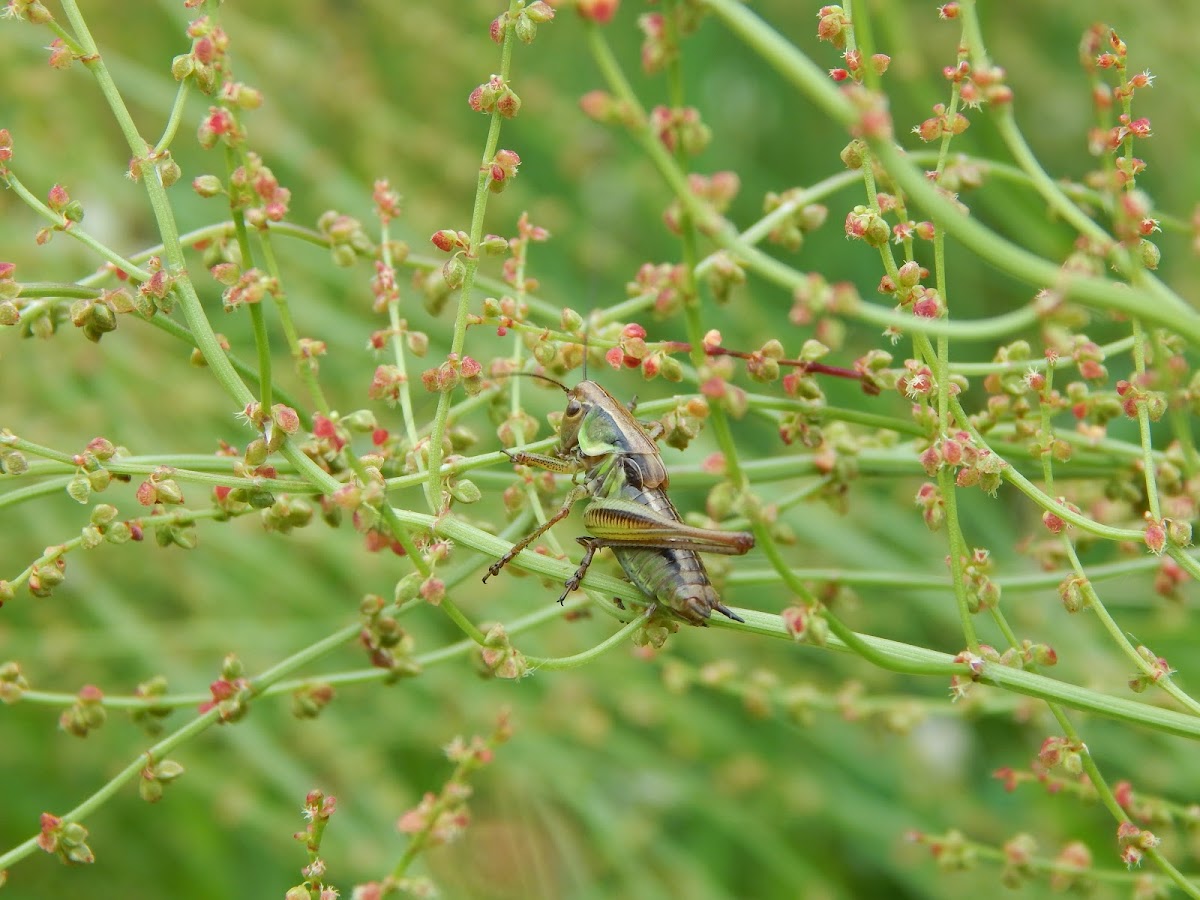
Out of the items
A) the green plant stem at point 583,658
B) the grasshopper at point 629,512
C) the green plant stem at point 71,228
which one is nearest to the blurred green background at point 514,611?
the grasshopper at point 629,512

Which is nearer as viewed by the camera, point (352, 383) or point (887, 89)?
point (352, 383)

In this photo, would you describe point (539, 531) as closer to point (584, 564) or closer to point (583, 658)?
point (584, 564)

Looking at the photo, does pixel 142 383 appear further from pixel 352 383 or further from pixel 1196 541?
pixel 1196 541

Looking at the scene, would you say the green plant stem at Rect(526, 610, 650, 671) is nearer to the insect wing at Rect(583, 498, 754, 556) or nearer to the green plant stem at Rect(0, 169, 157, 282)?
the insect wing at Rect(583, 498, 754, 556)

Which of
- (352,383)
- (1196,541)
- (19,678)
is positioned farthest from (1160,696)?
(352,383)

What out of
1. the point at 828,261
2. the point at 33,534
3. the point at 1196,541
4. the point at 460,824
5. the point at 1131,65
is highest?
the point at 1131,65

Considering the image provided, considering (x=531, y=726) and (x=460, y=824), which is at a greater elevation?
(x=531, y=726)

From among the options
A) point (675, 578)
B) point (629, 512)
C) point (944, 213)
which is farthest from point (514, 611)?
point (944, 213)
